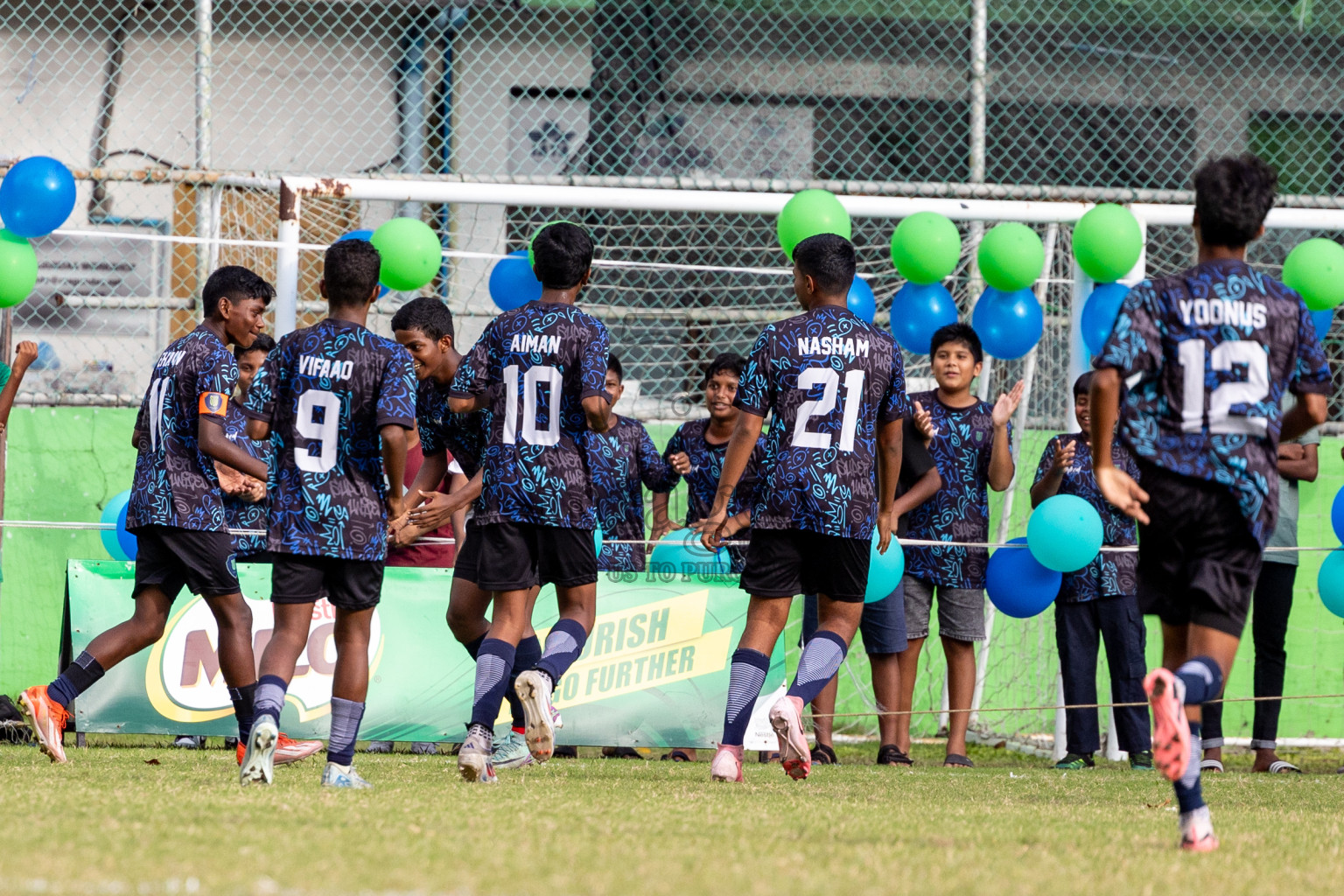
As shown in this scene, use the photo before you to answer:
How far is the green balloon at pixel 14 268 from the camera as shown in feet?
20.9

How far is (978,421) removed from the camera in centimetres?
738

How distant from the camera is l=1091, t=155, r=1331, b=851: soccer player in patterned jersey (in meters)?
3.79

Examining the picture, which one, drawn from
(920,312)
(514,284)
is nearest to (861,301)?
(920,312)

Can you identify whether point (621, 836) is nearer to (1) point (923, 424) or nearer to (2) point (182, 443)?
(2) point (182, 443)

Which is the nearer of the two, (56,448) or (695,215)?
(56,448)

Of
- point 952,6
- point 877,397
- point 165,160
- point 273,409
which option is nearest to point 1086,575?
point 877,397

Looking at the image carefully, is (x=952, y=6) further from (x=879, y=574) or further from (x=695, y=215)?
(x=879, y=574)

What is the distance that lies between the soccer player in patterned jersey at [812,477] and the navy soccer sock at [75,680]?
94.8 inches

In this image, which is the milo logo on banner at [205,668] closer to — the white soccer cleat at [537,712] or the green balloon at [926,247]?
the white soccer cleat at [537,712]

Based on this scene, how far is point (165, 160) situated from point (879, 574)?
606 centimetres

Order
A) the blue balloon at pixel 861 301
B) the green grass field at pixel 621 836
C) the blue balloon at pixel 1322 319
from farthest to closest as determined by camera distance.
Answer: the blue balloon at pixel 861 301 < the blue balloon at pixel 1322 319 < the green grass field at pixel 621 836

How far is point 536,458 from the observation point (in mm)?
5273

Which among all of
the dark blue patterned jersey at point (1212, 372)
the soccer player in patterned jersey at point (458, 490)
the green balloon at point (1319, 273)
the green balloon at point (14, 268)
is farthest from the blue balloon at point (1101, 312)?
the green balloon at point (14, 268)

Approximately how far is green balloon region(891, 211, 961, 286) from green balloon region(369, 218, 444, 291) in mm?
2214
